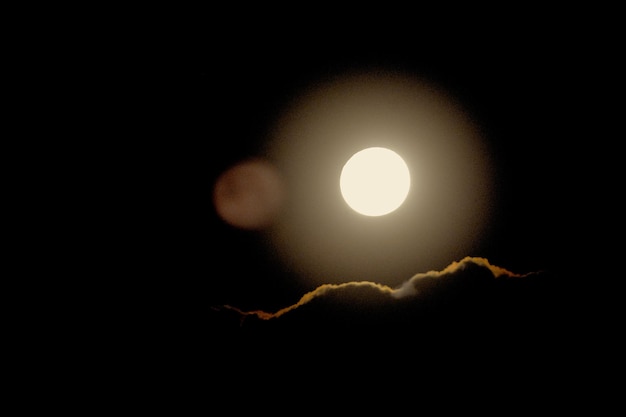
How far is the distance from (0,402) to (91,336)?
2.89ft

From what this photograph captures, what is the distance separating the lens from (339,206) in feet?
18.1

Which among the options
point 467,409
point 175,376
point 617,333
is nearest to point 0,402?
point 175,376

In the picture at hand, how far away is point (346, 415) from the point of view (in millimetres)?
3525

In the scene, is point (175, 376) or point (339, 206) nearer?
point (175, 376)

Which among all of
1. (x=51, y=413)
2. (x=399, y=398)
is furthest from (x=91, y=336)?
(x=399, y=398)

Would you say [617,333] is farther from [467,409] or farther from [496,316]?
[467,409]

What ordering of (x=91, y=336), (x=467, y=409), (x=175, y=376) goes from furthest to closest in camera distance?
(x=91, y=336), (x=175, y=376), (x=467, y=409)

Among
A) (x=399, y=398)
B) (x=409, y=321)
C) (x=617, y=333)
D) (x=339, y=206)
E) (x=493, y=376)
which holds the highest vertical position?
(x=339, y=206)

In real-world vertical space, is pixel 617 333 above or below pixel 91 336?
above

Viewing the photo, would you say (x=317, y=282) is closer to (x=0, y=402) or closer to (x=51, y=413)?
A: (x=51, y=413)

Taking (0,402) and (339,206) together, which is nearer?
(0,402)

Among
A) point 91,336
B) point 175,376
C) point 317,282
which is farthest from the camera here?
point 317,282

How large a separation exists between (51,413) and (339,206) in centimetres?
363

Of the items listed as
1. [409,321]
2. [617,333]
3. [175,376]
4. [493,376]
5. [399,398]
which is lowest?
[175,376]
